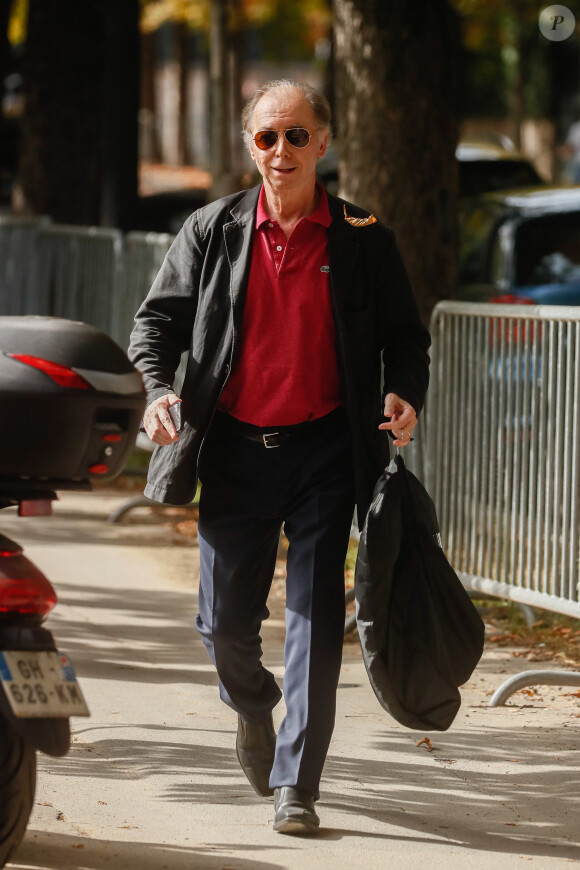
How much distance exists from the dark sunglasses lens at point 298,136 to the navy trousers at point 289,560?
759 mm

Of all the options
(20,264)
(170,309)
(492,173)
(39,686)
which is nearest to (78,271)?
(20,264)

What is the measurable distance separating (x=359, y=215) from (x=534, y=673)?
2.08 metres

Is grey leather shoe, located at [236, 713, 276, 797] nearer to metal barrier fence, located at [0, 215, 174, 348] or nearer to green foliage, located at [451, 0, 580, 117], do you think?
metal barrier fence, located at [0, 215, 174, 348]

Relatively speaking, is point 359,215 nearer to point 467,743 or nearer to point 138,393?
point 138,393

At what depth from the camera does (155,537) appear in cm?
933

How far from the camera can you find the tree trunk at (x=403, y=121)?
25.9 ft

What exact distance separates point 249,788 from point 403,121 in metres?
4.13

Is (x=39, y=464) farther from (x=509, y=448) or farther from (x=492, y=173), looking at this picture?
(x=492, y=173)

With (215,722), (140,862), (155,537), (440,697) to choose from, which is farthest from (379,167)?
(140,862)

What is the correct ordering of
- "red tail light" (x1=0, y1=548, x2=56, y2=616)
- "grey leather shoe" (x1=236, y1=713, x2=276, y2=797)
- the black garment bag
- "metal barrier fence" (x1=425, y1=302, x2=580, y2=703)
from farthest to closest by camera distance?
"metal barrier fence" (x1=425, y1=302, x2=580, y2=703) → "grey leather shoe" (x1=236, y1=713, x2=276, y2=797) → the black garment bag → "red tail light" (x1=0, y1=548, x2=56, y2=616)

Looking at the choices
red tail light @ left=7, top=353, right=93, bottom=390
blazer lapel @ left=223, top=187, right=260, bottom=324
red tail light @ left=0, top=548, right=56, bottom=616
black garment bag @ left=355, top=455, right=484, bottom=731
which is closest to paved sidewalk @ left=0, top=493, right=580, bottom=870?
black garment bag @ left=355, top=455, right=484, bottom=731

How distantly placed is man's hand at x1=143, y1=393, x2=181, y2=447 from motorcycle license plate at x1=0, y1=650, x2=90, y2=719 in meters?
0.85

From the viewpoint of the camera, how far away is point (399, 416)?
4395 mm

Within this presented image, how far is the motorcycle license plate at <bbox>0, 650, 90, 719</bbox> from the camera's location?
3490mm
